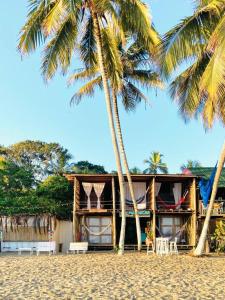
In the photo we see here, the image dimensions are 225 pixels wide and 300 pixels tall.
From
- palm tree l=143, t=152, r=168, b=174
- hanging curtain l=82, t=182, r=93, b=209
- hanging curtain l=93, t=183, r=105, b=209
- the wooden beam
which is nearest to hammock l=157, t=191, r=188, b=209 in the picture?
hanging curtain l=93, t=183, r=105, b=209

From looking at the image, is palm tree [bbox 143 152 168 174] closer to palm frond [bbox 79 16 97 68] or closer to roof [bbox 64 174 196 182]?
roof [bbox 64 174 196 182]

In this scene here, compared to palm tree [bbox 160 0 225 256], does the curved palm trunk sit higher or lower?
lower

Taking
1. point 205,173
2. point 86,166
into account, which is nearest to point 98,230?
point 205,173

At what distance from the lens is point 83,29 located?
18.0 meters

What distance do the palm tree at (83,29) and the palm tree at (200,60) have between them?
1.98m

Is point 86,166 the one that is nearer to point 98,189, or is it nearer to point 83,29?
point 98,189

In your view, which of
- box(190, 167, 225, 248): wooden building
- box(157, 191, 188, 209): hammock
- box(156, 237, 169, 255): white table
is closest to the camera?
box(156, 237, 169, 255): white table

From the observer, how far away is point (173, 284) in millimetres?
10102

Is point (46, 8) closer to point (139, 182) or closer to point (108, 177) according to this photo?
point (108, 177)

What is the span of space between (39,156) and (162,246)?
25.9 meters

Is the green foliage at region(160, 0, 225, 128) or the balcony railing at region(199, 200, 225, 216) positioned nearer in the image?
the green foliage at region(160, 0, 225, 128)

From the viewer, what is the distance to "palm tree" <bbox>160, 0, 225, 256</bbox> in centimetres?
1097

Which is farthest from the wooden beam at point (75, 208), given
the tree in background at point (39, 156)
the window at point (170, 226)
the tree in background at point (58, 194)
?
the tree in background at point (39, 156)

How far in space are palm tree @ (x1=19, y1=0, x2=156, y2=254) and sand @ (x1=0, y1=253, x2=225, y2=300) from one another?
498 centimetres
